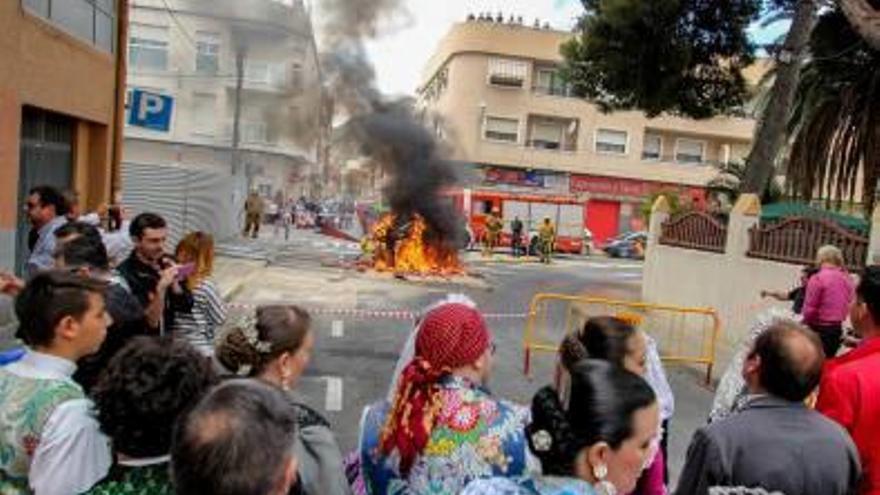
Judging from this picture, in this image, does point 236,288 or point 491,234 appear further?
point 491,234

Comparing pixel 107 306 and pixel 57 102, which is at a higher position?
pixel 57 102

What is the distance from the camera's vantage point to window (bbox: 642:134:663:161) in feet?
167

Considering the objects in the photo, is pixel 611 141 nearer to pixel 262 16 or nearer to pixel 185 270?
pixel 262 16

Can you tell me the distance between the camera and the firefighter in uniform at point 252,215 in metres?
35.9

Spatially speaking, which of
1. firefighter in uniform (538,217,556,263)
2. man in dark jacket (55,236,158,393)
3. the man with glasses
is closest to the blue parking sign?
the man with glasses

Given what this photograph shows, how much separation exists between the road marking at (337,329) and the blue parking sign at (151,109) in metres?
4.09

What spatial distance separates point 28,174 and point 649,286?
13.2 m

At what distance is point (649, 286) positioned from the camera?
21.1 metres

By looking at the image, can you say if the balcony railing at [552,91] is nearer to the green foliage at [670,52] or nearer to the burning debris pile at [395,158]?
the burning debris pile at [395,158]

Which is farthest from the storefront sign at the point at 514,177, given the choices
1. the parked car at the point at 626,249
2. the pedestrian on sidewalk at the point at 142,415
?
the pedestrian on sidewalk at the point at 142,415

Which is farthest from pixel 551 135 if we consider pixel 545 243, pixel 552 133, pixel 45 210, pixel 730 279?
pixel 45 210

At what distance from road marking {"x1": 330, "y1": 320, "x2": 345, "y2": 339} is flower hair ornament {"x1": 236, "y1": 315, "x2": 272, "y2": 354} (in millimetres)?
10279

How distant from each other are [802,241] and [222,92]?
35.8 metres

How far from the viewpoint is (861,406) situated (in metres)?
A: 3.50
